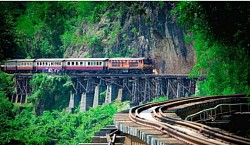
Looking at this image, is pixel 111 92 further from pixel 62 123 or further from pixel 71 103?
pixel 62 123

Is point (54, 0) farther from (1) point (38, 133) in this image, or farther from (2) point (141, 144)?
(2) point (141, 144)

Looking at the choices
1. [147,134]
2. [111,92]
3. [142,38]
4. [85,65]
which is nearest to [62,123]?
[111,92]

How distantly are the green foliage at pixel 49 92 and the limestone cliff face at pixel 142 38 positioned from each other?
11.5ft

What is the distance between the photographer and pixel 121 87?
4300 cm

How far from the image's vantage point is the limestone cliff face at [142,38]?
41.7 metres

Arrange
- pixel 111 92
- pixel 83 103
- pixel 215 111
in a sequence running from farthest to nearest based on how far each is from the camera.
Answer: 1. pixel 83 103
2. pixel 111 92
3. pixel 215 111

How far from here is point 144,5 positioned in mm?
41469

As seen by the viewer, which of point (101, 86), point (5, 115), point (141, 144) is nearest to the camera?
point (141, 144)

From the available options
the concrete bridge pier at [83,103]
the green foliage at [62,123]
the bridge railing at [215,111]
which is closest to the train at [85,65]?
the concrete bridge pier at [83,103]

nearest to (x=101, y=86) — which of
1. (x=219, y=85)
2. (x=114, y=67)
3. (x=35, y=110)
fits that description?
(x=114, y=67)

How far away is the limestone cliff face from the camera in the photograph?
41.7 metres

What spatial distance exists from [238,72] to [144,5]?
28706 mm

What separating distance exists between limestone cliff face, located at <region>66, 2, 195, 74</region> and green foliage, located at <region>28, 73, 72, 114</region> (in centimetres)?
350

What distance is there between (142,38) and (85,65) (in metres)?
4.99
